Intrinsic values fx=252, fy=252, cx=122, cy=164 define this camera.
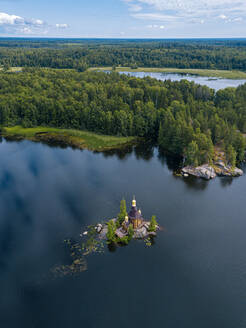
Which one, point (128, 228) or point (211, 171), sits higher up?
point (211, 171)

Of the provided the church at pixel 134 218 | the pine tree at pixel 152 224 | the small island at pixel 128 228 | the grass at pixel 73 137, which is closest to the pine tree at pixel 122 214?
the small island at pixel 128 228

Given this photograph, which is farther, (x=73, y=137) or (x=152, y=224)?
(x=73, y=137)

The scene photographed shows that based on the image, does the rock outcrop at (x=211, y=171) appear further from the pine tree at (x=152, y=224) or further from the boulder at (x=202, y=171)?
the pine tree at (x=152, y=224)

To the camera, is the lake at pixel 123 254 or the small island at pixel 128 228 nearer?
the lake at pixel 123 254

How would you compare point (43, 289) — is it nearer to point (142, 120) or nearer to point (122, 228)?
point (122, 228)

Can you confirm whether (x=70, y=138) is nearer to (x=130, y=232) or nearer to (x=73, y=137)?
(x=73, y=137)

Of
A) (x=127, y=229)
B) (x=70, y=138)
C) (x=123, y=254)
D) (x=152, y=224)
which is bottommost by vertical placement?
(x=123, y=254)

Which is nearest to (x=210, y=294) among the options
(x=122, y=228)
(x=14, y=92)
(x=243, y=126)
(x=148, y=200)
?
(x=122, y=228)

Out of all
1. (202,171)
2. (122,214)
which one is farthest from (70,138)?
(122,214)
